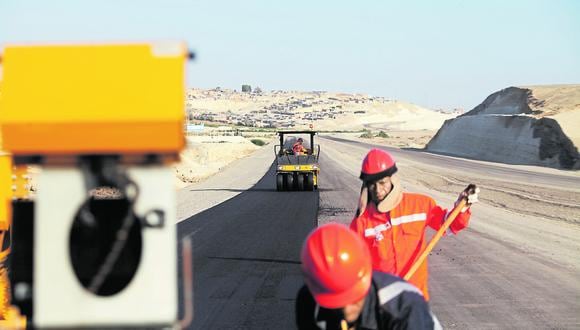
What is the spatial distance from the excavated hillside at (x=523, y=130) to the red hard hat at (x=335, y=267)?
1802 inches

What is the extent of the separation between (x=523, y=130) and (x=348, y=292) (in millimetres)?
57767

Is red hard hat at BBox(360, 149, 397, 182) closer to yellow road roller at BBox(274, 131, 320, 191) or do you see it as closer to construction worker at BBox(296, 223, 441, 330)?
construction worker at BBox(296, 223, 441, 330)

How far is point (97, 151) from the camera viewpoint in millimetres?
2529

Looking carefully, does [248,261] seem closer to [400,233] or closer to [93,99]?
[400,233]

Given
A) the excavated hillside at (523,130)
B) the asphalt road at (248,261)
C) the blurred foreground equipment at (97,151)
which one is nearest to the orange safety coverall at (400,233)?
the blurred foreground equipment at (97,151)

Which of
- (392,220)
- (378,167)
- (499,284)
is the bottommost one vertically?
(499,284)

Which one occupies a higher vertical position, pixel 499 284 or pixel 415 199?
pixel 415 199

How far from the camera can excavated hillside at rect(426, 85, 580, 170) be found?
50.8 m

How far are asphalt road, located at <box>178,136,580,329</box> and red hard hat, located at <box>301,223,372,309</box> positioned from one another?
6.05 m

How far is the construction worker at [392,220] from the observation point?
213 inches

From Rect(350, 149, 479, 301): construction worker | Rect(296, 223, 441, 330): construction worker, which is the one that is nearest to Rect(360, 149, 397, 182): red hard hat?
Rect(350, 149, 479, 301): construction worker

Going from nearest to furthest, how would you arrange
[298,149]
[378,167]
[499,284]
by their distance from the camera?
[378,167]
[499,284]
[298,149]

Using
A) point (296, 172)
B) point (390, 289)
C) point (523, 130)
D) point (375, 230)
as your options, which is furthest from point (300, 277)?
point (523, 130)

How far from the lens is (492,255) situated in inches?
595
